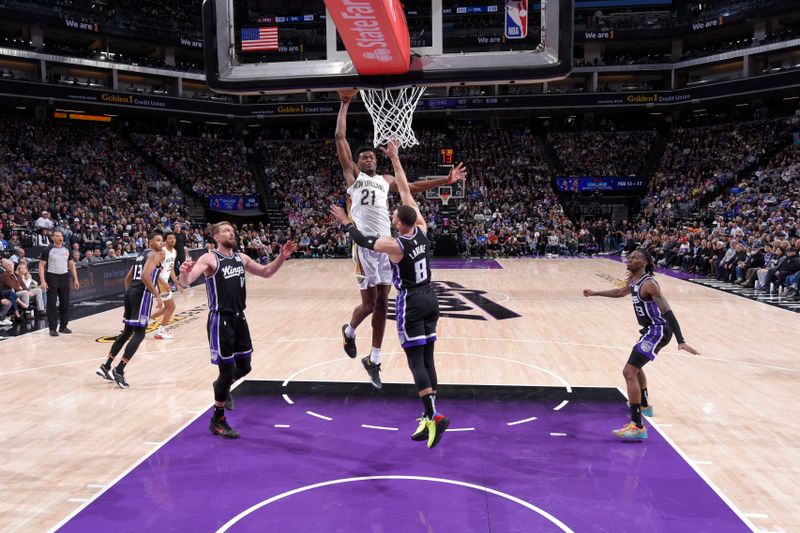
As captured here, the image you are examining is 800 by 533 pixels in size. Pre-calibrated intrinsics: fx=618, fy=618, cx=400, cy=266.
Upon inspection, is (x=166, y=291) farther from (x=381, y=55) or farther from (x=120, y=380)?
(x=381, y=55)

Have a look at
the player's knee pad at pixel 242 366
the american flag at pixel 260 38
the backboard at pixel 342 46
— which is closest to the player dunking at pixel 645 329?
the backboard at pixel 342 46

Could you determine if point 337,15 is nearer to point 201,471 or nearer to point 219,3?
point 219,3

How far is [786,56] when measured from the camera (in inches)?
1331

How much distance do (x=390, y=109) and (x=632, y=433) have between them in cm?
557

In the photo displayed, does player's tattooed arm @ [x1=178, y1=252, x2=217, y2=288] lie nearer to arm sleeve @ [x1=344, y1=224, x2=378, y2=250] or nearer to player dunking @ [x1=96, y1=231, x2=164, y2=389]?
arm sleeve @ [x1=344, y1=224, x2=378, y2=250]

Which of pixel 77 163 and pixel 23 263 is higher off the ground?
pixel 77 163

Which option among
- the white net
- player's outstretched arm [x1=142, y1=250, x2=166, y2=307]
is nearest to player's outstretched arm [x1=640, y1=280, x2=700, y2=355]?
the white net

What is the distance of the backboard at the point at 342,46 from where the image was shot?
6.48m

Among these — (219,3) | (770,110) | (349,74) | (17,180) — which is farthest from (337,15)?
(770,110)

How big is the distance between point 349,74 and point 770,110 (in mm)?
34336

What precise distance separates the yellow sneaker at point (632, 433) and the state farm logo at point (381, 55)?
4.25 metres

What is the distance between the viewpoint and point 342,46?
6.60 meters

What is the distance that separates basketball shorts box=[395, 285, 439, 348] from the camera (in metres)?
5.15

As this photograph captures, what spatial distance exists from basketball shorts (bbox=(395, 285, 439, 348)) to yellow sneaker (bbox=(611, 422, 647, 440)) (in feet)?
5.93
